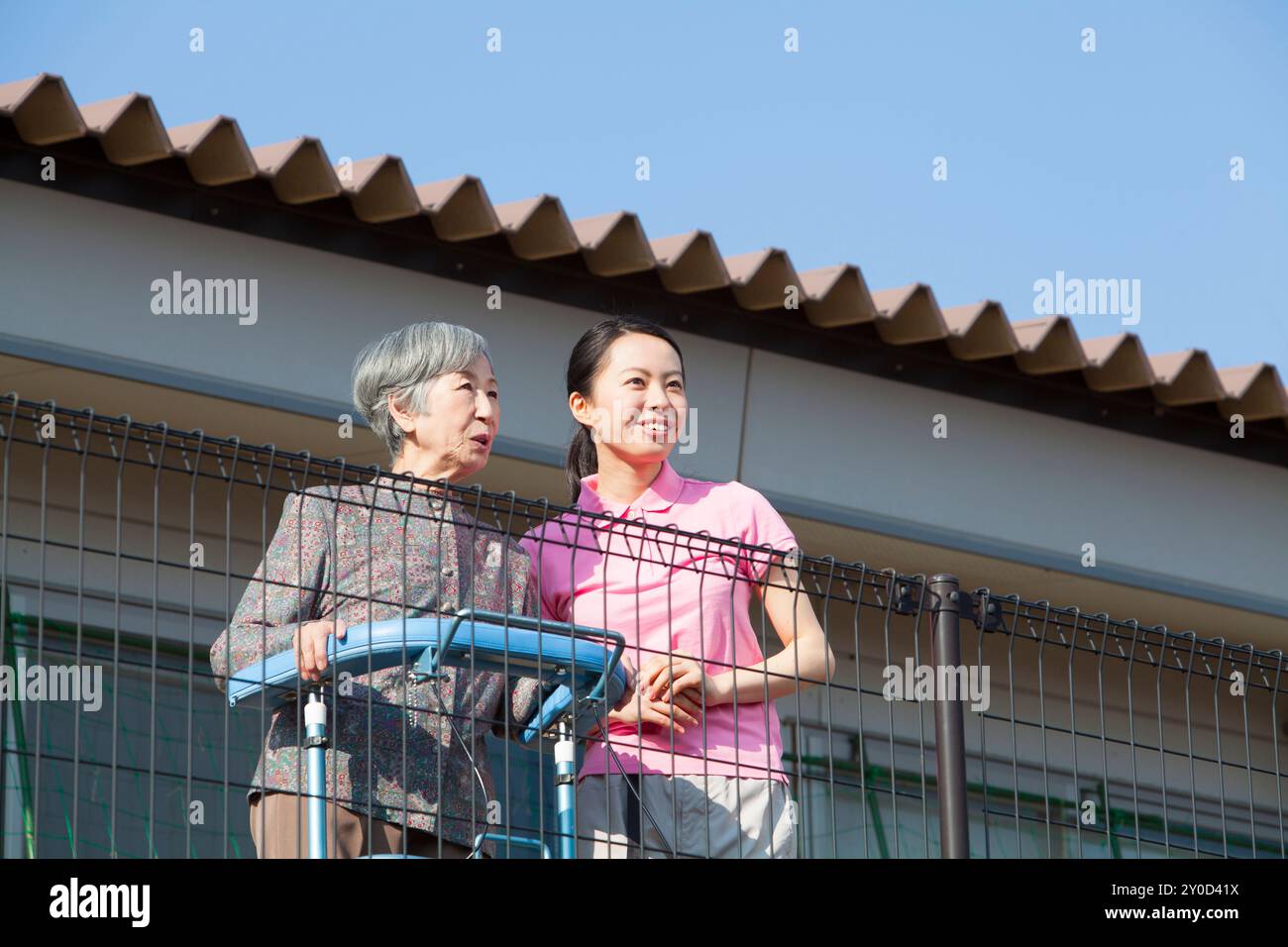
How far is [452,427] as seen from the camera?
178 inches

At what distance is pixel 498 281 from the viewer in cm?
698

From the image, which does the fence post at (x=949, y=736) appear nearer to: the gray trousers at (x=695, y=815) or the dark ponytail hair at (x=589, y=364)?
the gray trousers at (x=695, y=815)

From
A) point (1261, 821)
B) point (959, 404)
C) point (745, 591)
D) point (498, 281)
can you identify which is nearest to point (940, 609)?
point (745, 591)

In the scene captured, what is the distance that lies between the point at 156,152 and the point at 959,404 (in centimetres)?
332

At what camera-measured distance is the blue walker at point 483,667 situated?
3.66 m

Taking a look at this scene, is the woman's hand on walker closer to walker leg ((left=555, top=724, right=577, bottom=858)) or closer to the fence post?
walker leg ((left=555, top=724, right=577, bottom=858))

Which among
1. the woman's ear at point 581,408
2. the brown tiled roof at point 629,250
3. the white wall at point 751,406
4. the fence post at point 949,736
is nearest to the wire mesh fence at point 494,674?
the fence post at point 949,736

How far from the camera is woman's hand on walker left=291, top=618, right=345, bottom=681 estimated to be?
12.0 ft

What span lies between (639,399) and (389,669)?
119 cm

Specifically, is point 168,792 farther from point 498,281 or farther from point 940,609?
point 940,609

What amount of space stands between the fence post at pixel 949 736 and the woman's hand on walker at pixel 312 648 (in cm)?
137

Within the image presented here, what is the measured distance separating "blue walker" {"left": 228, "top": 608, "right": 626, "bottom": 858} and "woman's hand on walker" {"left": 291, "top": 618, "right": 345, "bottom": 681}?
2 centimetres

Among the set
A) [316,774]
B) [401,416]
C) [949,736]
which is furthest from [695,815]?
[401,416]
